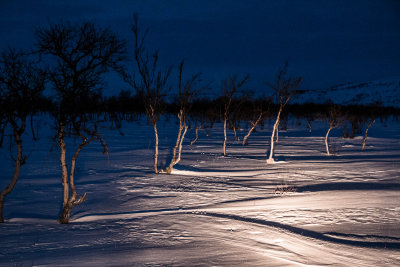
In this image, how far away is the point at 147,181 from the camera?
11359mm

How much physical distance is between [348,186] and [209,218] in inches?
229

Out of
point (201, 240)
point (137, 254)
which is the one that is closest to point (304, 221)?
point (201, 240)

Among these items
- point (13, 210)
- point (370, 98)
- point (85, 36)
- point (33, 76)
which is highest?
point (370, 98)

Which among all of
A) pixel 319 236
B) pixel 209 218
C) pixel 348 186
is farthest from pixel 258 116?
pixel 319 236

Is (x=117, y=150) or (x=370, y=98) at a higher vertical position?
(x=370, y=98)

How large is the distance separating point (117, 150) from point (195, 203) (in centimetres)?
1262

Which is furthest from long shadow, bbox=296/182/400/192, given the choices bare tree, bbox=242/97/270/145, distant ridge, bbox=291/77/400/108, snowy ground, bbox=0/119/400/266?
distant ridge, bbox=291/77/400/108

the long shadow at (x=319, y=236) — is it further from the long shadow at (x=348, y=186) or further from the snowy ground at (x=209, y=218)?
the long shadow at (x=348, y=186)

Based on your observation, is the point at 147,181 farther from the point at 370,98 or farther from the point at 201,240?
the point at 370,98

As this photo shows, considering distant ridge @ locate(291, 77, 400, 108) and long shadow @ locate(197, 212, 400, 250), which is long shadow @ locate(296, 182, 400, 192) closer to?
long shadow @ locate(197, 212, 400, 250)

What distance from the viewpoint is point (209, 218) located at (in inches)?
282

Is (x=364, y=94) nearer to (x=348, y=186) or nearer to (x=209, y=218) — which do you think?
(x=348, y=186)

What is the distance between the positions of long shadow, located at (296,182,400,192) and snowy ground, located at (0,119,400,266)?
0.12ft

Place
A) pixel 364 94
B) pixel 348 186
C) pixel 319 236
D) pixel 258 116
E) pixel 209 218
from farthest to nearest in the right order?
pixel 364 94 < pixel 258 116 < pixel 348 186 < pixel 209 218 < pixel 319 236
